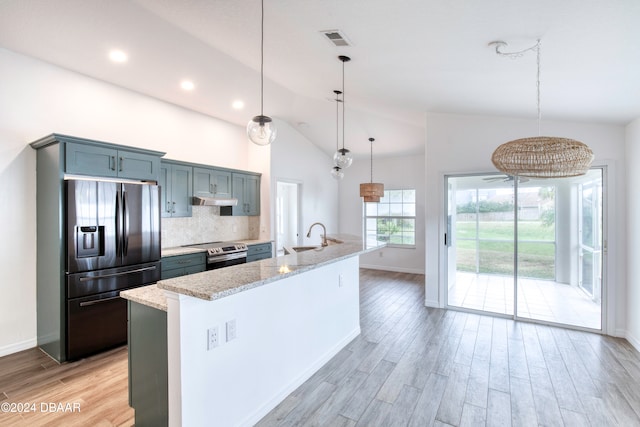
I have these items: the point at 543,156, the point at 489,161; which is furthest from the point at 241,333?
the point at 489,161

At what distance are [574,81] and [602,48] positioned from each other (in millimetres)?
603

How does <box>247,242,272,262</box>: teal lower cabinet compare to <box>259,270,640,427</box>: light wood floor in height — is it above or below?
above

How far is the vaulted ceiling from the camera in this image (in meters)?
1.92

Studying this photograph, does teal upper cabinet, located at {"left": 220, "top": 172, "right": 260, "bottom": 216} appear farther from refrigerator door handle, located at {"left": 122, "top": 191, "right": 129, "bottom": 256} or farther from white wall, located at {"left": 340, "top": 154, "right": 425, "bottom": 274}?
white wall, located at {"left": 340, "top": 154, "right": 425, "bottom": 274}

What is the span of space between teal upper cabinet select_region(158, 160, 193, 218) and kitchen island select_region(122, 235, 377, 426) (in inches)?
96.2

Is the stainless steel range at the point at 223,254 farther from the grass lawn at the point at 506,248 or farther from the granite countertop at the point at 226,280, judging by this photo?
the grass lawn at the point at 506,248

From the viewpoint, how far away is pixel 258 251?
17.3 ft

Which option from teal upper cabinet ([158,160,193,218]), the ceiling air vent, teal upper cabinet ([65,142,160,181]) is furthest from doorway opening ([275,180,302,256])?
the ceiling air vent

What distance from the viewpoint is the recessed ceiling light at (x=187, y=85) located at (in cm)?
405

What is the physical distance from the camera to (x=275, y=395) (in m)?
2.28

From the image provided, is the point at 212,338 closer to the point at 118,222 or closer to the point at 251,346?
the point at 251,346

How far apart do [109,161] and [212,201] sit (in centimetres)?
158

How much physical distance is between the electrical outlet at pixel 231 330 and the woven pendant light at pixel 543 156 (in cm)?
213

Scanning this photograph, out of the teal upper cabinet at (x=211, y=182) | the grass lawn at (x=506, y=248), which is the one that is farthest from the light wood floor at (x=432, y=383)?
the teal upper cabinet at (x=211, y=182)
